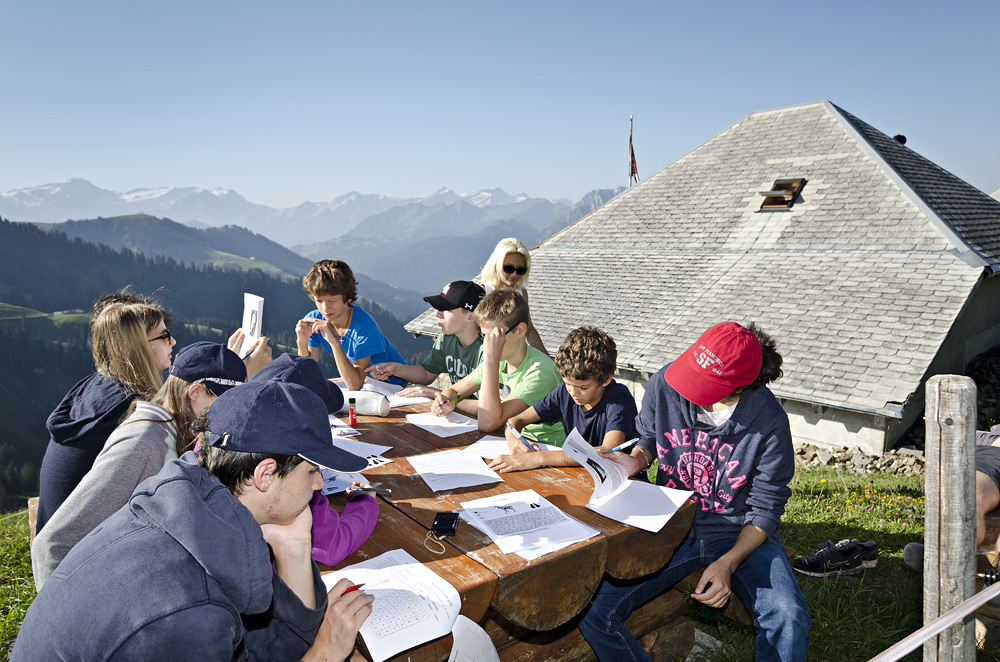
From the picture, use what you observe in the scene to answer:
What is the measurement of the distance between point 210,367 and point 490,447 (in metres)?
1.59

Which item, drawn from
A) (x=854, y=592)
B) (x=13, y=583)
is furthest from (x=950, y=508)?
(x=13, y=583)

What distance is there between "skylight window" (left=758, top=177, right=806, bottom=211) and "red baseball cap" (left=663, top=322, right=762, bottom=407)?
52.7ft

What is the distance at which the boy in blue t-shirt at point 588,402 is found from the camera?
3271 mm

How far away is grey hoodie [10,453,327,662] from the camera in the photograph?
132cm

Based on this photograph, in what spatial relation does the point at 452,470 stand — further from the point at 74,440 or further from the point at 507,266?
the point at 507,266

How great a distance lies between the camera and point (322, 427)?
1905 mm

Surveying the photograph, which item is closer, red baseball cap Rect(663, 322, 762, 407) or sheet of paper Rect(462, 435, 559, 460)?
red baseball cap Rect(663, 322, 762, 407)

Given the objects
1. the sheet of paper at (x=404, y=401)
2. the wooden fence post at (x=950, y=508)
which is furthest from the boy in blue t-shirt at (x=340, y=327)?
the wooden fence post at (x=950, y=508)

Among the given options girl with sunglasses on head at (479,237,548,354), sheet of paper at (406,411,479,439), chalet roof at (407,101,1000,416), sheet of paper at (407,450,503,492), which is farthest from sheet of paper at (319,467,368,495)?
chalet roof at (407,101,1000,416)

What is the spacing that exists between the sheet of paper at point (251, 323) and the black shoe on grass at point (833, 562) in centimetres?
438

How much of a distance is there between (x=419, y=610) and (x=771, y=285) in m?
14.8

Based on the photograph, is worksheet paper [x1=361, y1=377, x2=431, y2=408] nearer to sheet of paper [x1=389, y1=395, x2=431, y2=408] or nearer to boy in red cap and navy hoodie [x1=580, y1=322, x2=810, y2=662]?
sheet of paper [x1=389, y1=395, x2=431, y2=408]

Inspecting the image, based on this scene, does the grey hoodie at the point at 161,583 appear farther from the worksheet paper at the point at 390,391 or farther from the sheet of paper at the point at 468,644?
the worksheet paper at the point at 390,391

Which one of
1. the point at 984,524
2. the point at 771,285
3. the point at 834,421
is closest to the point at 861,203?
the point at 771,285
